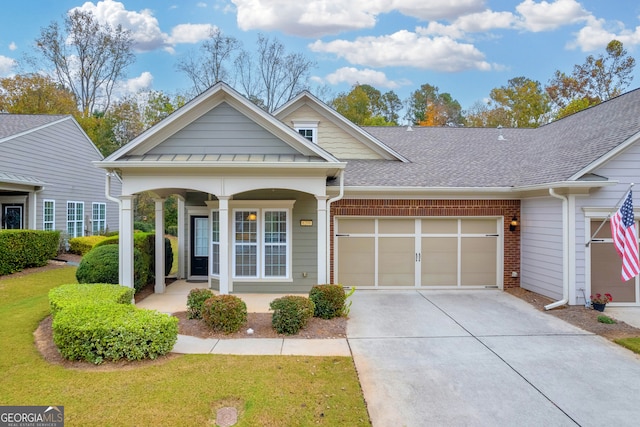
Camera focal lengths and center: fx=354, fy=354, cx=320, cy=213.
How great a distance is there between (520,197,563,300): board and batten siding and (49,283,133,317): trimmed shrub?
9961 millimetres

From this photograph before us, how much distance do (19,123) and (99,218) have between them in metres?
6.00

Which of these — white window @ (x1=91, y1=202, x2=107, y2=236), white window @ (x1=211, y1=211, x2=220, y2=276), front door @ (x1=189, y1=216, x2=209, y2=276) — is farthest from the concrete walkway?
white window @ (x1=91, y1=202, x2=107, y2=236)

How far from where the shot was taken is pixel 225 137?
28.8ft

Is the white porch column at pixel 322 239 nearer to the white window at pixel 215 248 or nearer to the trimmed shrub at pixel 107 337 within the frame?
the white window at pixel 215 248

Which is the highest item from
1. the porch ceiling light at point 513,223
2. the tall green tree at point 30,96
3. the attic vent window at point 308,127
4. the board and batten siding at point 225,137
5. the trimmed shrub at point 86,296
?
the tall green tree at point 30,96

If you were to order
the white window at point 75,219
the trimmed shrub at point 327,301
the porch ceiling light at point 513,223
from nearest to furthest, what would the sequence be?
the trimmed shrub at point 327,301
the porch ceiling light at point 513,223
the white window at point 75,219

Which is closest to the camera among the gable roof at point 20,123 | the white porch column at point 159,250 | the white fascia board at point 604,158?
the white fascia board at point 604,158

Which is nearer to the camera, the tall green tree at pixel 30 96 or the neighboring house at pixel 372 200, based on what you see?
the neighboring house at pixel 372 200

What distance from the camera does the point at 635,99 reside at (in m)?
10.3

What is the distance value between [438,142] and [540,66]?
64.9 feet

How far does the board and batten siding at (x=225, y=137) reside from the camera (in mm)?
8727

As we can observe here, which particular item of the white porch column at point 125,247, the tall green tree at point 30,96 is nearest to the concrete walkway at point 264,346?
the white porch column at point 125,247

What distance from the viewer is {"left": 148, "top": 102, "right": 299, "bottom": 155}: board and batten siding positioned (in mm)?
8727

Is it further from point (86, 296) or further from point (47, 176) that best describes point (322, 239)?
point (47, 176)
